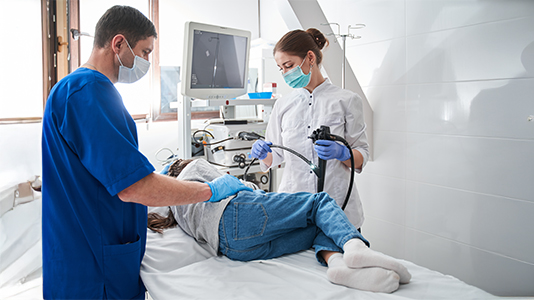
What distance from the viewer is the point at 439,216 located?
7.44 feet

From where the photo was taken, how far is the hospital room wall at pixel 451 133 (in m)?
1.89

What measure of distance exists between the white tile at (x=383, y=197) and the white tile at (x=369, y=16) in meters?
1.00

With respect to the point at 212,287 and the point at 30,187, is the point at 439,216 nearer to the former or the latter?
the point at 212,287

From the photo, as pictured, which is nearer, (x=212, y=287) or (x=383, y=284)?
(x=383, y=284)

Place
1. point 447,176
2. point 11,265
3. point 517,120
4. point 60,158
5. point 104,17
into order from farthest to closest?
point 447,176, point 517,120, point 11,265, point 104,17, point 60,158

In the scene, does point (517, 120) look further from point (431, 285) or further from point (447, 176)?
point (431, 285)

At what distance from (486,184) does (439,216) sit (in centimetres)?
36

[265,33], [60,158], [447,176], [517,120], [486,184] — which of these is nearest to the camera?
[60,158]

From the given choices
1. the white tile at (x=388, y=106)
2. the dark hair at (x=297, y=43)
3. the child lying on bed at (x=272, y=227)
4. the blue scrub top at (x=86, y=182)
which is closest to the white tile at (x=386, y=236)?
the white tile at (x=388, y=106)

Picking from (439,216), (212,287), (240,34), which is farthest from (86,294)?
(439,216)

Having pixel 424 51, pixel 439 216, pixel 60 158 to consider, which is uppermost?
pixel 424 51

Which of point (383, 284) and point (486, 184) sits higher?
point (486, 184)

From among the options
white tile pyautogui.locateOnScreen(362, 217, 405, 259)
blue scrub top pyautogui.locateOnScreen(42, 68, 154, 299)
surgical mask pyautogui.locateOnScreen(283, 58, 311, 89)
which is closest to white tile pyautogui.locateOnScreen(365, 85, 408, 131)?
white tile pyautogui.locateOnScreen(362, 217, 405, 259)

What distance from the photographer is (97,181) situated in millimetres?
1005
